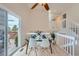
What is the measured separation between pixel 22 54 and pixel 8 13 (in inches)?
21.9

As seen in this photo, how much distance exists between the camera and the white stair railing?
202cm

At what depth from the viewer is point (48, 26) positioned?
6.61 ft

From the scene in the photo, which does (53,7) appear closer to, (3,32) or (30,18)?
(30,18)

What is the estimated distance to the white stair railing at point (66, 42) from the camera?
79.5 inches

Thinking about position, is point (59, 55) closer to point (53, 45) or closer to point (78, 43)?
point (53, 45)

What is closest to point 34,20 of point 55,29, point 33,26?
point 33,26

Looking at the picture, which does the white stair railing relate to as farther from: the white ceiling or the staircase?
the white ceiling

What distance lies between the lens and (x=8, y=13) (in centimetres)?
203

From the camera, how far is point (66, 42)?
6.77 ft

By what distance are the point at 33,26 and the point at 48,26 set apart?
19cm

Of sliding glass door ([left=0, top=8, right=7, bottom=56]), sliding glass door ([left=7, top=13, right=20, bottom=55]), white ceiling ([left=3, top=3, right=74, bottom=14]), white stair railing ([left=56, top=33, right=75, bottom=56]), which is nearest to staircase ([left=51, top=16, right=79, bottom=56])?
white stair railing ([left=56, top=33, right=75, bottom=56])

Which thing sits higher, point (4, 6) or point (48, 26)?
point (4, 6)

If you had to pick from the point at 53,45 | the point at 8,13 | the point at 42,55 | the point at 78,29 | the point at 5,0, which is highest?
the point at 5,0

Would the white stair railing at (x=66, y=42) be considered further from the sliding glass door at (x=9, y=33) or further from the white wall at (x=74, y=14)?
the sliding glass door at (x=9, y=33)
